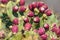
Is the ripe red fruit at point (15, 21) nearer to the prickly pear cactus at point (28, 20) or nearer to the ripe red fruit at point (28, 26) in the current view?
the prickly pear cactus at point (28, 20)

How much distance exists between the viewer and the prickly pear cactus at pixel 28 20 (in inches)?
112

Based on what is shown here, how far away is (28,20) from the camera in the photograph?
9.54ft

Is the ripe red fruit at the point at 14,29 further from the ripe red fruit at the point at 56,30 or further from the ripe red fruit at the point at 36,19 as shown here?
the ripe red fruit at the point at 56,30

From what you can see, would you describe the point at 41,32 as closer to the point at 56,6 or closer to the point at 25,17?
the point at 25,17

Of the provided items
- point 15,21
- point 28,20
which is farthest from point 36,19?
point 15,21

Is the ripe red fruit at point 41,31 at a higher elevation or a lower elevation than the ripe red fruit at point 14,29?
lower

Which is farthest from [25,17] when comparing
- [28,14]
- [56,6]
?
[56,6]

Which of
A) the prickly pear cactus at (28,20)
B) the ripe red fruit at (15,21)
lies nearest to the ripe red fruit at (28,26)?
the prickly pear cactus at (28,20)

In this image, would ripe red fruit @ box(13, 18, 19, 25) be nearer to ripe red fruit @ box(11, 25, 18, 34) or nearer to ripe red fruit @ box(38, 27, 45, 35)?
ripe red fruit @ box(11, 25, 18, 34)

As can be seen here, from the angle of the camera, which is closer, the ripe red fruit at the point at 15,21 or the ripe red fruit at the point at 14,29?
the ripe red fruit at the point at 14,29

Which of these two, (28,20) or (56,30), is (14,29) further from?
(56,30)

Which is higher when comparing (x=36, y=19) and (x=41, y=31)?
(x=36, y=19)

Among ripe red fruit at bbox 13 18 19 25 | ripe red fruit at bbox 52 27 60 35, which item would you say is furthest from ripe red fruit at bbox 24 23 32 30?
ripe red fruit at bbox 52 27 60 35

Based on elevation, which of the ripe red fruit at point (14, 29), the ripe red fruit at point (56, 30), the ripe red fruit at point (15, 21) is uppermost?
the ripe red fruit at point (15, 21)
